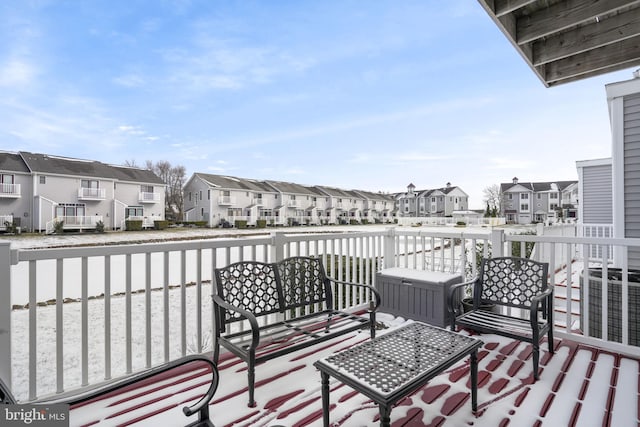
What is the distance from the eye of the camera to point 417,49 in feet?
36.4

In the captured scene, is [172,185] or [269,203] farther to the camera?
[269,203]

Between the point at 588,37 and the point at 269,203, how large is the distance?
33.0m

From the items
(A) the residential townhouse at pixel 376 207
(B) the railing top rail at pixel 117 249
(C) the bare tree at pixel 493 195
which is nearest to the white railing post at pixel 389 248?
(B) the railing top rail at pixel 117 249

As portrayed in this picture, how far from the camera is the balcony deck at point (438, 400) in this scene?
1.77 m

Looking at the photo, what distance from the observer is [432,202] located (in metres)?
45.5

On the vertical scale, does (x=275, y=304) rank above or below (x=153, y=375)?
below

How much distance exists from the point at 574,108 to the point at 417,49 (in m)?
5.32

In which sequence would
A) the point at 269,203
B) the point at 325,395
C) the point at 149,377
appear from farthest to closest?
the point at 269,203 < the point at 325,395 < the point at 149,377

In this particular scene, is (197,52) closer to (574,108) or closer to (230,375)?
(574,108)

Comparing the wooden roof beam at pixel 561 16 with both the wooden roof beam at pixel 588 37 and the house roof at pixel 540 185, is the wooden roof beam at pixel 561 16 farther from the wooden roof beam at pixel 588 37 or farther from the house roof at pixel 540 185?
the house roof at pixel 540 185

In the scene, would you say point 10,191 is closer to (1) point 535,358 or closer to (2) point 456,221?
(1) point 535,358

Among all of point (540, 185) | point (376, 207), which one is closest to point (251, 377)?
point (540, 185)

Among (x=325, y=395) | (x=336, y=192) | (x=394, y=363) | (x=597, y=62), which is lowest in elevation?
(x=325, y=395)

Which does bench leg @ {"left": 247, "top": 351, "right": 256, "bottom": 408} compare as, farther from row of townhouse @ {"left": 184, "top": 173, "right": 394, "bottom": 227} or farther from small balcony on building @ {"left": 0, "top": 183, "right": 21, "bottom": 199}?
row of townhouse @ {"left": 184, "top": 173, "right": 394, "bottom": 227}
